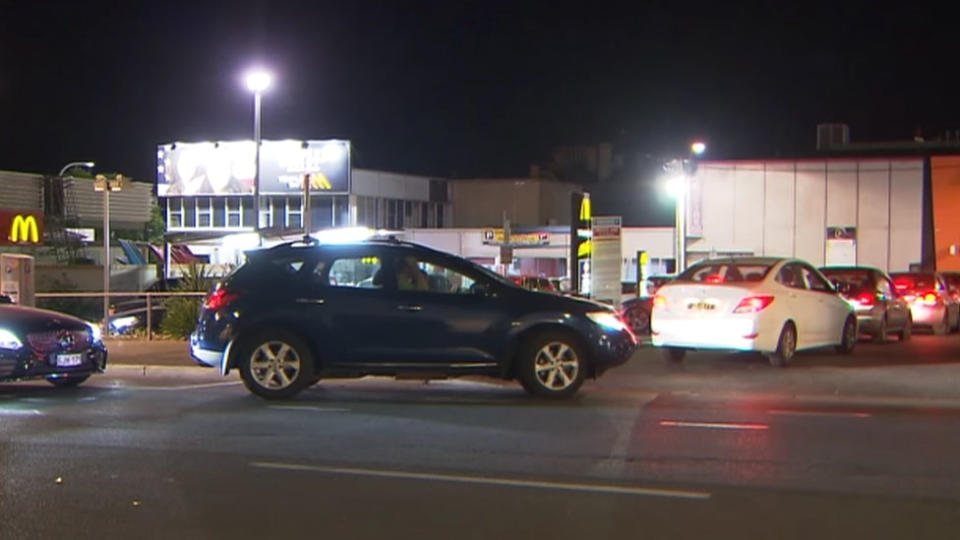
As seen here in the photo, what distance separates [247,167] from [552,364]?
3704 centimetres

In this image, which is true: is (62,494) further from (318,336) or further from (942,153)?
(942,153)

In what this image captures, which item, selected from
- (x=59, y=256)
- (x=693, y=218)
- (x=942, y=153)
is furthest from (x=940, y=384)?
(x=59, y=256)

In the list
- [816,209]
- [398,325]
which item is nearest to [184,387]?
[398,325]

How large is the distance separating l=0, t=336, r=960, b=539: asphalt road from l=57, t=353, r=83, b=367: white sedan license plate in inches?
14.4

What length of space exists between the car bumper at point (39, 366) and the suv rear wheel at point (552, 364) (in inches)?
211

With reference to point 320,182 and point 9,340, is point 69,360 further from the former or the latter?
point 320,182

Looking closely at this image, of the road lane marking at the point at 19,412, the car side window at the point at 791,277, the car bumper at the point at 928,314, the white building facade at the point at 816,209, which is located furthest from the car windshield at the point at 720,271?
the white building facade at the point at 816,209

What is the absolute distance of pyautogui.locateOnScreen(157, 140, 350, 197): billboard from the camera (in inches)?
1725

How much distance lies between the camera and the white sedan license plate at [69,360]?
12.1 meters

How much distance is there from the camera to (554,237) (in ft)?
153

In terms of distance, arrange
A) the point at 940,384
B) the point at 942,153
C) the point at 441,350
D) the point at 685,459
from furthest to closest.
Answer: the point at 942,153 < the point at 940,384 < the point at 441,350 < the point at 685,459

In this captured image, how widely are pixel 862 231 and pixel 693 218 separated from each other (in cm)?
510

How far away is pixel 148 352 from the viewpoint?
16.4 metres

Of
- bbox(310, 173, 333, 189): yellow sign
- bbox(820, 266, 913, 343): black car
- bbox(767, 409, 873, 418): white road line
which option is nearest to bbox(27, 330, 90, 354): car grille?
bbox(767, 409, 873, 418): white road line
